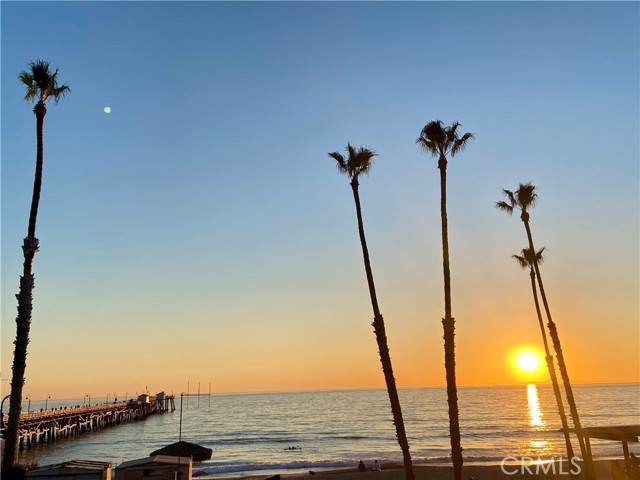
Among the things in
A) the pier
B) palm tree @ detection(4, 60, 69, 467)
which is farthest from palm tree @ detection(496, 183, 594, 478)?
the pier

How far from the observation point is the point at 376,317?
19.2 meters

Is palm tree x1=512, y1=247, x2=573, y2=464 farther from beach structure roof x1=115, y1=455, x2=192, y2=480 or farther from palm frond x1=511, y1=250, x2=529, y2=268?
beach structure roof x1=115, y1=455, x2=192, y2=480

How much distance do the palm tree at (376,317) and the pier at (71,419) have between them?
37273 mm

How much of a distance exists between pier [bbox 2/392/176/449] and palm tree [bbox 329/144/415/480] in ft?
122

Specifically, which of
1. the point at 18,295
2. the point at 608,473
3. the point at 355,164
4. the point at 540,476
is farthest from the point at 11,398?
the point at 608,473

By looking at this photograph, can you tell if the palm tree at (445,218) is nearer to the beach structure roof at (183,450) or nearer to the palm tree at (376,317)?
the palm tree at (376,317)

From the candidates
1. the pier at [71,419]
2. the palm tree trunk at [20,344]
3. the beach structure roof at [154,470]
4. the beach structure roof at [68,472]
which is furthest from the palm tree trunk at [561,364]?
the pier at [71,419]

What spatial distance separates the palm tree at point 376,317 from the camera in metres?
18.3

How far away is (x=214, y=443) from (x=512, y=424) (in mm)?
53234

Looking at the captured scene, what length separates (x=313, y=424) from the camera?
105m

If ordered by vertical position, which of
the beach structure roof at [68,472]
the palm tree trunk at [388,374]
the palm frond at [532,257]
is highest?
the palm frond at [532,257]

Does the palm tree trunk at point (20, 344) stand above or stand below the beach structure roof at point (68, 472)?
above

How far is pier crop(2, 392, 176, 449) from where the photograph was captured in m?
63.1

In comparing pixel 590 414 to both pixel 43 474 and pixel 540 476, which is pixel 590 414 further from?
pixel 43 474
